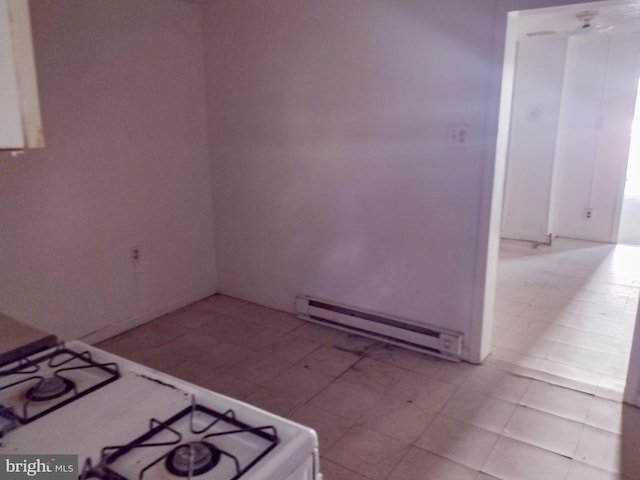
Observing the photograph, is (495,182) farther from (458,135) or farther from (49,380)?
(49,380)

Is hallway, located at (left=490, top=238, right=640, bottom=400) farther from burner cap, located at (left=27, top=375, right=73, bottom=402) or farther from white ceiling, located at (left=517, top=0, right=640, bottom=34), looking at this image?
burner cap, located at (left=27, top=375, right=73, bottom=402)

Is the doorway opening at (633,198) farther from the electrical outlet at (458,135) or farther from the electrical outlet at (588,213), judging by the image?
the electrical outlet at (458,135)

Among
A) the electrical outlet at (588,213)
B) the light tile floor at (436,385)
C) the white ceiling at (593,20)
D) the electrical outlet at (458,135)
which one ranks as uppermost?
the white ceiling at (593,20)

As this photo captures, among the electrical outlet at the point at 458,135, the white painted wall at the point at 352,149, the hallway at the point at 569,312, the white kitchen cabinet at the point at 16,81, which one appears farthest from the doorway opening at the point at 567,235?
the white kitchen cabinet at the point at 16,81

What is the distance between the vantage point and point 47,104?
2465 millimetres

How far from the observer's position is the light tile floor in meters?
1.93

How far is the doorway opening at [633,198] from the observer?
502 cm

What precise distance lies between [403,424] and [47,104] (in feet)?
7.73

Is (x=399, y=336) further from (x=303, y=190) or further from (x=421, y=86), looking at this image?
(x=421, y=86)

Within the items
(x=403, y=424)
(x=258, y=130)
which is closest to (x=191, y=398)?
(x=403, y=424)

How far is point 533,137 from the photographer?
5070mm

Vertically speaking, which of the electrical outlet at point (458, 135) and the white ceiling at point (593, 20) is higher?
the white ceiling at point (593, 20)

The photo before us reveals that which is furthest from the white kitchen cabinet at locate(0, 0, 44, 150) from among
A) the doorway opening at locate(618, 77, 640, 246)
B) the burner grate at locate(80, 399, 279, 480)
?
the doorway opening at locate(618, 77, 640, 246)

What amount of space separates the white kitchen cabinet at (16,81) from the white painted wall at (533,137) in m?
5.18
